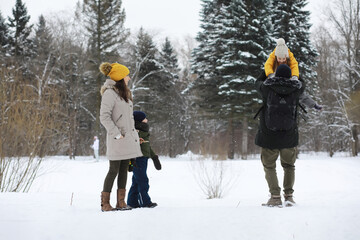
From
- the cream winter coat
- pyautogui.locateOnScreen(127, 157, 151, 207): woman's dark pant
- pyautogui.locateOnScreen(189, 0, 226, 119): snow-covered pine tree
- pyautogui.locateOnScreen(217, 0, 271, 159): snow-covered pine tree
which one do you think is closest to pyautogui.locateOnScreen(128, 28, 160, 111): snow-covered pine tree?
pyautogui.locateOnScreen(189, 0, 226, 119): snow-covered pine tree

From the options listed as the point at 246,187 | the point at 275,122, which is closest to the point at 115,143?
the point at 275,122

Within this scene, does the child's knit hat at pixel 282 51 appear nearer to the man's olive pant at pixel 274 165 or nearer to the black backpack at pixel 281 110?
the black backpack at pixel 281 110

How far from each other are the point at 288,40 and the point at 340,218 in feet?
61.5

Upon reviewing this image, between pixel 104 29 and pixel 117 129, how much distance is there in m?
19.5

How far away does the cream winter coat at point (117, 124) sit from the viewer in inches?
147

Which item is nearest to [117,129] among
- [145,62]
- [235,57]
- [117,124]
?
[117,124]

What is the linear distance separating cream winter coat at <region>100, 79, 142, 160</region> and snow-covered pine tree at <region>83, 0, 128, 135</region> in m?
18.0

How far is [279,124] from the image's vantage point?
3793 millimetres

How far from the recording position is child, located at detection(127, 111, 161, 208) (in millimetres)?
4285

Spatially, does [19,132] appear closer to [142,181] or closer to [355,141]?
[142,181]

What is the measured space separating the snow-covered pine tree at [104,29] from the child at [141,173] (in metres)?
17.5

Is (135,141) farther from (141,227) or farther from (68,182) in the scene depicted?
(68,182)

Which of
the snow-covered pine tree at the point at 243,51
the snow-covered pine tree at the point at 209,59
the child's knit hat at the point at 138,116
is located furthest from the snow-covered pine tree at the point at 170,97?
the child's knit hat at the point at 138,116

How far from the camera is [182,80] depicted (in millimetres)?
32219
